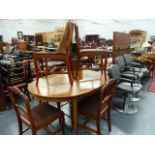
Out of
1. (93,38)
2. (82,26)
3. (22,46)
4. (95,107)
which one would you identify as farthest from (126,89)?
(82,26)

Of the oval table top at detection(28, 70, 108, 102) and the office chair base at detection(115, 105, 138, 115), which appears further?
the office chair base at detection(115, 105, 138, 115)

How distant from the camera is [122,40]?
3971 mm

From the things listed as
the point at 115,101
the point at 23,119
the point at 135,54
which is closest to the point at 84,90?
the point at 23,119

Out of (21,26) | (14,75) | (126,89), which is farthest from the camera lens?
(21,26)

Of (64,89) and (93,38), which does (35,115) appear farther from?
(93,38)

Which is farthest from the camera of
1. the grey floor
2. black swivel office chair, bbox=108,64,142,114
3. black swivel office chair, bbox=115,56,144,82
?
black swivel office chair, bbox=115,56,144,82

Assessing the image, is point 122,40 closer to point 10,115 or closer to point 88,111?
point 88,111

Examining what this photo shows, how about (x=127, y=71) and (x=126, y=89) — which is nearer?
(x=126, y=89)

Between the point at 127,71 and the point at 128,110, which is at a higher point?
the point at 127,71

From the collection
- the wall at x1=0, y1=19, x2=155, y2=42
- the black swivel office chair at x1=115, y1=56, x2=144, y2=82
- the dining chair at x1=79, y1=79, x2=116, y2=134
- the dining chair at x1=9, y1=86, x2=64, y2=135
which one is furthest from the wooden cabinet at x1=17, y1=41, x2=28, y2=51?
the dining chair at x1=79, y1=79, x2=116, y2=134

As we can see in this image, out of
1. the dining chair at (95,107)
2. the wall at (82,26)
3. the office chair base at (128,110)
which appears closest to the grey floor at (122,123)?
the office chair base at (128,110)

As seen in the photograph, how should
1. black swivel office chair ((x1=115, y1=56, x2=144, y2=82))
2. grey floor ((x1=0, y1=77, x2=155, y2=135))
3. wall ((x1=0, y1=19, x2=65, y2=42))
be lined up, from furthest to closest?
wall ((x1=0, y1=19, x2=65, y2=42)), black swivel office chair ((x1=115, y1=56, x2=144, y2=82)), grey floor ((x1=0, y1=77, x2=155, y2=135))

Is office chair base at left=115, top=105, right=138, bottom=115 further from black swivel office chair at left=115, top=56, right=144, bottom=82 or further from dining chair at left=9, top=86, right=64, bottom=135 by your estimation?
dining chair at left=9, top=86, right=64, bottom=135

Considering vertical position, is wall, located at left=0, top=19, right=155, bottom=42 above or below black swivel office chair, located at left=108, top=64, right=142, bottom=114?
above
